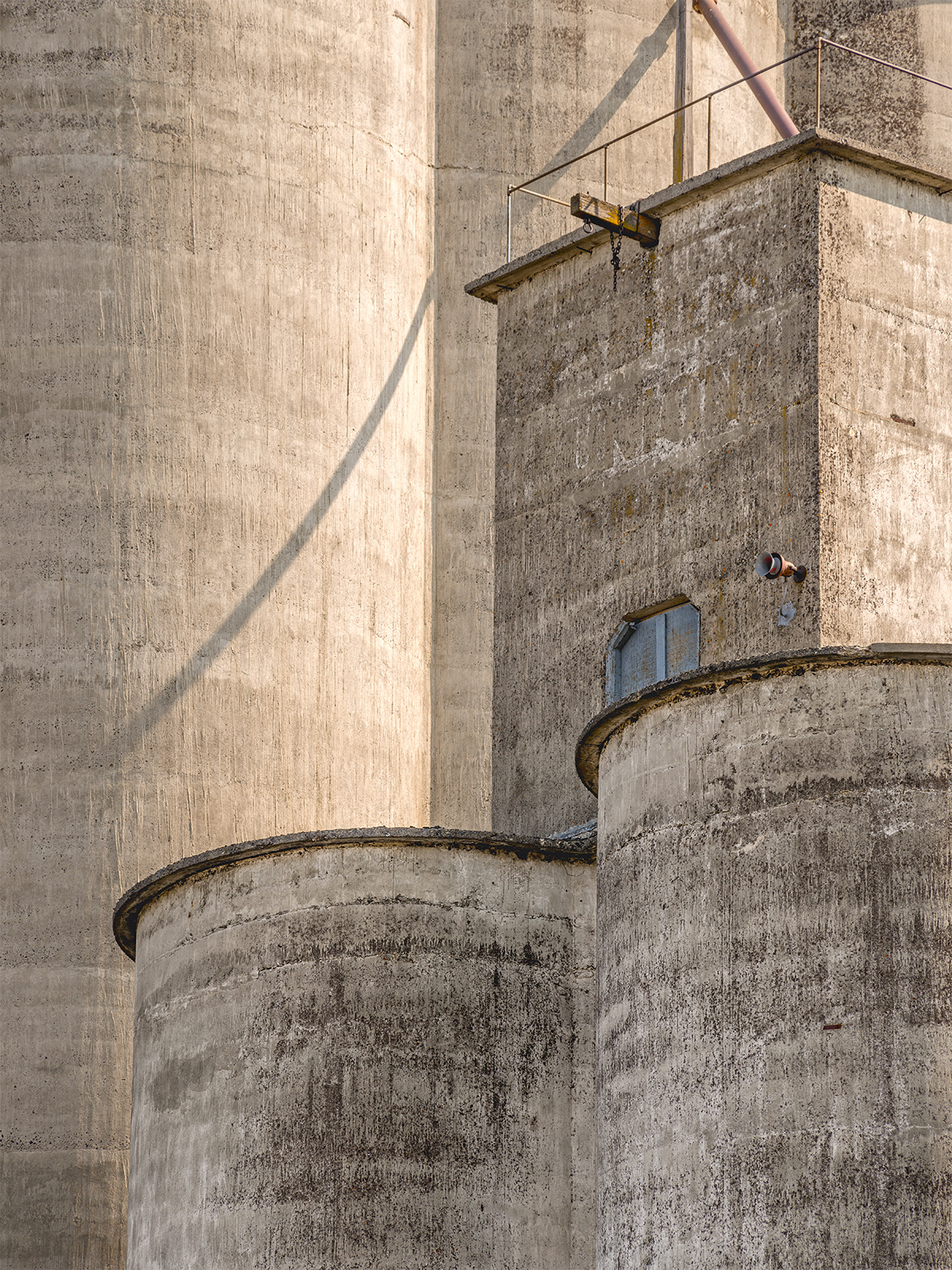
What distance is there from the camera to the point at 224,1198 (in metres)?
22.6

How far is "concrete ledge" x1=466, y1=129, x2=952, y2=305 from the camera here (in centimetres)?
2505

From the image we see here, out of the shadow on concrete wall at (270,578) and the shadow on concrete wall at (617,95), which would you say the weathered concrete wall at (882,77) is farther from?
the shadow on concrete wall at (270,578)

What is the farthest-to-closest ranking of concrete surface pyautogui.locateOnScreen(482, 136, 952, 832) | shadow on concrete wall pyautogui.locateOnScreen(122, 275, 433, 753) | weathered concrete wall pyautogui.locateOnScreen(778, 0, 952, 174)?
weathered concrete wall pyautogui.locateOnScreen(778, 0, 952, 174), shadow on concrete wall pyautogui.locateOnScreen(122, 275, 433, 753), concrete surface pyautogui.locateOnScreen(482, 136, 952, 832)

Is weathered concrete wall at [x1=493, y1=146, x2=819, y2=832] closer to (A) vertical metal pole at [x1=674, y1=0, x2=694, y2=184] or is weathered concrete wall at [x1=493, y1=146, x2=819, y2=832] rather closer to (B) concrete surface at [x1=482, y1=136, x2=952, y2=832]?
(B) concrete surface at [x1=482, y1=136, x2=952, y2=832]

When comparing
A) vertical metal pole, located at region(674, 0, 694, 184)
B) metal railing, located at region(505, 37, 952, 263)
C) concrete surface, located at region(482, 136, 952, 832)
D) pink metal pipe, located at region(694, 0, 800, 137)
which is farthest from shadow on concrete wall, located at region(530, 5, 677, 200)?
concrete surface, located at region(482, 136, 952, 832)

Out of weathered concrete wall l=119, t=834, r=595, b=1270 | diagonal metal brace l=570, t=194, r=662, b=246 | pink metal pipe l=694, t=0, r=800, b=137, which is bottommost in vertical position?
weathered concrete wall l=119, t=834, r=595, b=1270

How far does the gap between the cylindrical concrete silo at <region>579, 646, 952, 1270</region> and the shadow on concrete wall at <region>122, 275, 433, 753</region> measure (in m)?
10.5

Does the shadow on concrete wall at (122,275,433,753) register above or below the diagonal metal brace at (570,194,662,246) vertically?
below

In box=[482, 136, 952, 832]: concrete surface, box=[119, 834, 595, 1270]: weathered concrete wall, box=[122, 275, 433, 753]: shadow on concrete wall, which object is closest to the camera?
box=[119, 834, 595, 1270]: weathered concrete wall

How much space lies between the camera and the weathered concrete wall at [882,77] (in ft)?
118

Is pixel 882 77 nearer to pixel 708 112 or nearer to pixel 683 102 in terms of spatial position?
pixel 708 112

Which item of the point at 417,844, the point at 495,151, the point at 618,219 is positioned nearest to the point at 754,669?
the point at 417,844

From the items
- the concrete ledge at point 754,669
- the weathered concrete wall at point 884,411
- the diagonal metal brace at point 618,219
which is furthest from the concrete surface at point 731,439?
the concrete ledge at point 754,669

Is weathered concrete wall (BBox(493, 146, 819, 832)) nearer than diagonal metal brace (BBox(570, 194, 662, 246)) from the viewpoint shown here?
Yes
